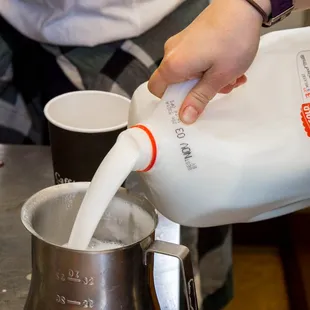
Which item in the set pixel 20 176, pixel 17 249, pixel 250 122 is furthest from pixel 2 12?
pixel 250 122

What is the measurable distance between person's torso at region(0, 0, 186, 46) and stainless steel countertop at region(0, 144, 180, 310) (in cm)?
18

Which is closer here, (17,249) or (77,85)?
(17,249)

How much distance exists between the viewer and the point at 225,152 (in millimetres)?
661

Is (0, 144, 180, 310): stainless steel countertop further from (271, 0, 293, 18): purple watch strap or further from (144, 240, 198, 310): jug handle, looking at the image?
(271, 0, 293, 18): purple watch strap

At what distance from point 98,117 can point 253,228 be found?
1.10 metres

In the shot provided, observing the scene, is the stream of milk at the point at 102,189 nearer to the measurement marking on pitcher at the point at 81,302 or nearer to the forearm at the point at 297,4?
the measurement marking on pitcher at the point at 81,302

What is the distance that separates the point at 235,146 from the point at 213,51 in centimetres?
10

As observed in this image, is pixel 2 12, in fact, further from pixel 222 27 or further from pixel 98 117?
pixel 222 27

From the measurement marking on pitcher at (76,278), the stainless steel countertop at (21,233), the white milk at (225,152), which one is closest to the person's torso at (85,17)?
the stainless steel countertop at (21,233)

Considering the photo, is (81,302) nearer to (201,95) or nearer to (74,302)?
(74,302)

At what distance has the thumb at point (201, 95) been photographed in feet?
2.11

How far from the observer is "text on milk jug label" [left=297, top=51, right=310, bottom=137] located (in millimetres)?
689

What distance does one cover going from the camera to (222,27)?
63 cm

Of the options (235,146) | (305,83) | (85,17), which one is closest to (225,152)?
(235,146)
